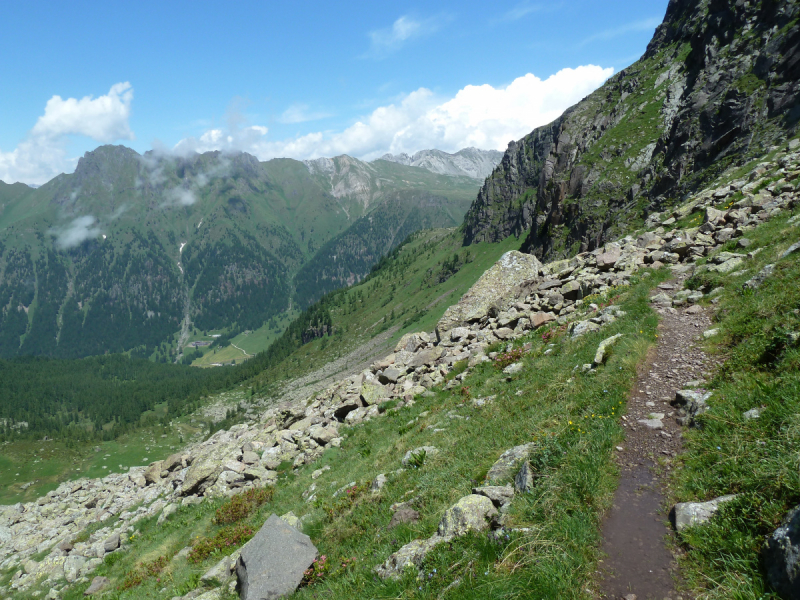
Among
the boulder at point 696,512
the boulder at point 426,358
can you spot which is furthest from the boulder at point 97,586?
the boulder at point 696,512

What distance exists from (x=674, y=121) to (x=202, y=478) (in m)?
108

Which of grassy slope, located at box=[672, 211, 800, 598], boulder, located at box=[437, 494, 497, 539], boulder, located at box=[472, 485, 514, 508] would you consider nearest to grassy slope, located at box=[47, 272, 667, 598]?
boulder, located at box=[437, 494, 497, 539]

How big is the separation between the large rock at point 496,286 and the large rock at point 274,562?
24.1m

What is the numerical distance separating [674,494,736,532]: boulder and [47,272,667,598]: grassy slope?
4.11ft

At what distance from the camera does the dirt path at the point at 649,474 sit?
5.94m


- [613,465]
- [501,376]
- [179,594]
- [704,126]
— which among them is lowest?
[179,594]

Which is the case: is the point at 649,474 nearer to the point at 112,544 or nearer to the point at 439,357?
the point at 439,357

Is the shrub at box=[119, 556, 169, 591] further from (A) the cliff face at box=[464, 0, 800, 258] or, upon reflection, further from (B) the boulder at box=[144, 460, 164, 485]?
(A) the cliff face at box=[464, 0, 800, 258]

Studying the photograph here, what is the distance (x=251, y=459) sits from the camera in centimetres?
2495

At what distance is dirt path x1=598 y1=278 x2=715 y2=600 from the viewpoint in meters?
5.94

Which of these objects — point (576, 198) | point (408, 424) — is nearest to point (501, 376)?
point (408, 424)

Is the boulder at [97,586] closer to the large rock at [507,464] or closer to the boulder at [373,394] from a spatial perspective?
the boulder at [373,394]

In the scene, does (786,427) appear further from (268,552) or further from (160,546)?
(160,546)

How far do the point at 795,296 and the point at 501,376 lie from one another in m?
10.5
